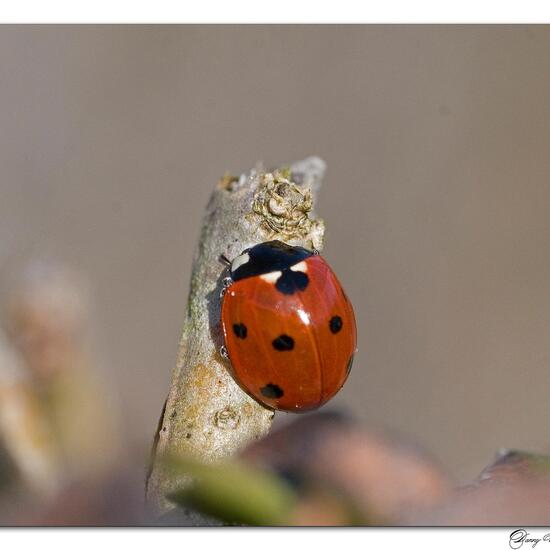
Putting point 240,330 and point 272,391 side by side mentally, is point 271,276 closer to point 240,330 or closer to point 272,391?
point 240,330

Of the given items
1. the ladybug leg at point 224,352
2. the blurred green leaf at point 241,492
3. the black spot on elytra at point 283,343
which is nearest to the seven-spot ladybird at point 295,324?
the black spot on elytra at point 283,343

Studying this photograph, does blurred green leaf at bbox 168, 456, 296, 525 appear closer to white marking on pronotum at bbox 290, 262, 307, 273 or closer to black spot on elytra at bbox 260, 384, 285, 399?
black spot on elytra at bbox 260, 384, 285, 399

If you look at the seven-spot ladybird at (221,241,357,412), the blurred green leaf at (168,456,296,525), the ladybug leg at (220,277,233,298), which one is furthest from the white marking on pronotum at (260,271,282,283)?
the blurred green leaf at (168,456,296,525)

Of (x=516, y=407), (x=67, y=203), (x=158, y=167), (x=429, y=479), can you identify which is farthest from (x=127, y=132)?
(x=429, y=479)

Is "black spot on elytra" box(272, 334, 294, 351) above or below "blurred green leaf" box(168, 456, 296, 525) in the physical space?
below

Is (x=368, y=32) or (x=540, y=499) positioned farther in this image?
(x=368, y=32)

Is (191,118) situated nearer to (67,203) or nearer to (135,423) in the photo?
(67,203)
